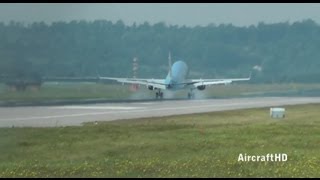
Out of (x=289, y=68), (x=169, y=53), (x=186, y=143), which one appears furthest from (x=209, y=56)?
(x=186, y=143)

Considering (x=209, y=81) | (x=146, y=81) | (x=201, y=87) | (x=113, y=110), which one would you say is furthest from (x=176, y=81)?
(x=209, y=81)

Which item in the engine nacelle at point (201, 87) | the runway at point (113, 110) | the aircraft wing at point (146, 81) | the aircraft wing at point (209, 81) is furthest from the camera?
the engine nacelle at point (201, 87)

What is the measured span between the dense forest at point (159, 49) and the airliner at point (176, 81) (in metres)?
0.31

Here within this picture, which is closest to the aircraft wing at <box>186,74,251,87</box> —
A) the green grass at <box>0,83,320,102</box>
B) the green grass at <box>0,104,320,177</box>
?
the green grass at <box>0,83,320,102</box>

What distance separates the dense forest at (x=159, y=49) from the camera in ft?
49.9

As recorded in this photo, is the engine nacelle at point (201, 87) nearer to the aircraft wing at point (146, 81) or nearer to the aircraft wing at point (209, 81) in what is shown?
the aircraft wing at point (209, 81)

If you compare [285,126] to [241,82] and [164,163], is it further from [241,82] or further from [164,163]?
[164,163]

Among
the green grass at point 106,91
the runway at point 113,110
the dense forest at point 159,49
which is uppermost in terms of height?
the dense forest at point 159,49

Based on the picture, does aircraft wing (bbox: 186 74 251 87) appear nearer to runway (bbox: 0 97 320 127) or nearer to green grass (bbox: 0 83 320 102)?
green grass (bbox: 0 83 320 102)

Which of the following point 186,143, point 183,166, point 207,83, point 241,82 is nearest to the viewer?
point 183,166

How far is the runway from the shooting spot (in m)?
19.7

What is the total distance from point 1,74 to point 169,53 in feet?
18.1

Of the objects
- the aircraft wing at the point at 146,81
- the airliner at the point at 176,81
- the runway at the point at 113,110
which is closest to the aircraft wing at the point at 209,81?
the airliner at the point at 176,81

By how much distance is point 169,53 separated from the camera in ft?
63.5
